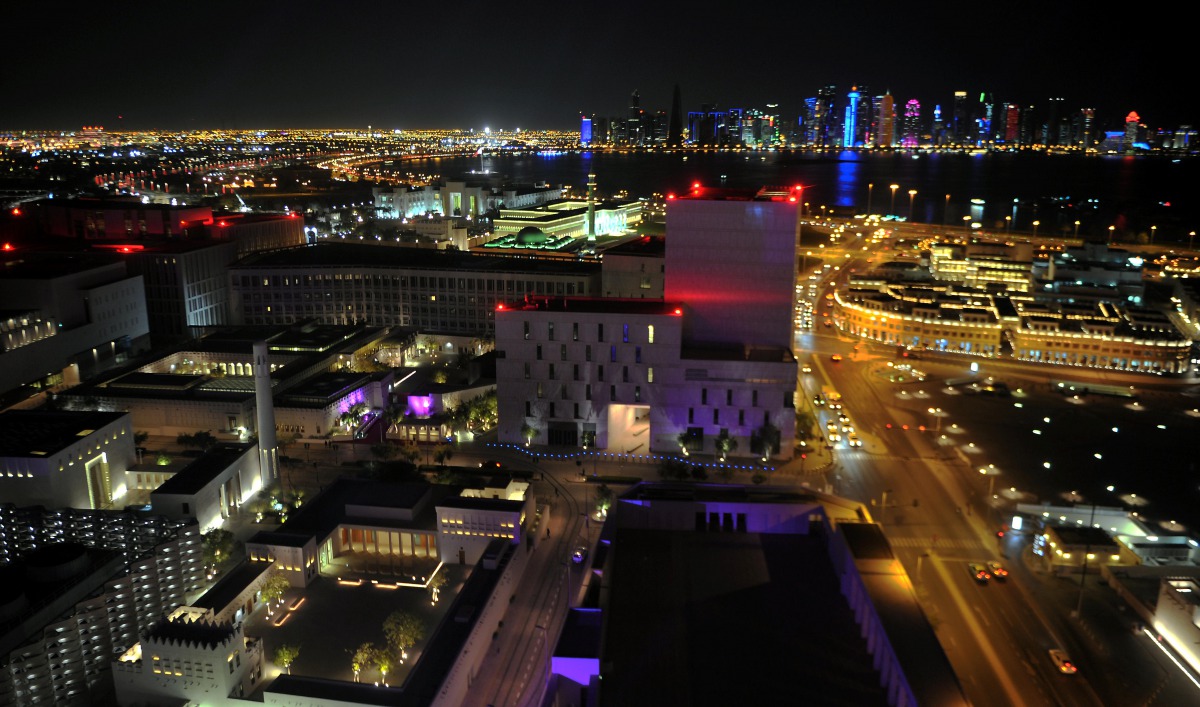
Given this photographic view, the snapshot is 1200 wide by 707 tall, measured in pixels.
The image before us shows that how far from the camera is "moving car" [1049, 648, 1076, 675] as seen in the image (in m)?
14.5

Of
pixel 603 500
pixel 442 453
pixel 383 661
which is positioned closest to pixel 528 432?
pixel 442 453

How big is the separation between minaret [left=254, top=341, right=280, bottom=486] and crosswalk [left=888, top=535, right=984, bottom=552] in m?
16.5

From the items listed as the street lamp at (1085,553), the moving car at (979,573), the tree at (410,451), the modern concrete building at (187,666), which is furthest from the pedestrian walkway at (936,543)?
the modern concrete building at (187,666)

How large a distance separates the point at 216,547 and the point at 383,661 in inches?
236

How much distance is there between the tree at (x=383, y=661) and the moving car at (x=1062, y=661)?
12.1 m

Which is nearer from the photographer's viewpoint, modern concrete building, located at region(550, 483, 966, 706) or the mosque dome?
modern concrete building, located at region(550, 483, 966, 706)

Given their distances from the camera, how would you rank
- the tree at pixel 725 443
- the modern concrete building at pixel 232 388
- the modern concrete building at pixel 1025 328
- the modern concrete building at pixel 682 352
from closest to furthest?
the tree at pixel 725 443 < the modern concrete building at pixel 682 352 < the modern concrete building at pixel 232 388 < the modern concrete building at pixel 1025 328

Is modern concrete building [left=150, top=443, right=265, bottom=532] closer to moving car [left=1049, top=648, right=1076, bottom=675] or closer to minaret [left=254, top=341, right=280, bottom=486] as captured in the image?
minaret [left=254, top=341, right=280, bottom=486]

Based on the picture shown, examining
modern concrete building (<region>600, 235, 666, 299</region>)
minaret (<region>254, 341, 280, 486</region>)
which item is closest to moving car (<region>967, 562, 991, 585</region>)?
minaret (<region>254, 341, 280, 486</region>)

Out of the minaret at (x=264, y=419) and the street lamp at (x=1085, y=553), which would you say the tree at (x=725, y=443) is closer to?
the street lamp at (x=1085, y=553)

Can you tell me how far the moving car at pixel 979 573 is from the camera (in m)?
17.5

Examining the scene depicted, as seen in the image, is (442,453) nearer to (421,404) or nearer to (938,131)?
(421,404)

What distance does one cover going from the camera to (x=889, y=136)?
181m

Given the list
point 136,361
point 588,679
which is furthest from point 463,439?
point 588,679
